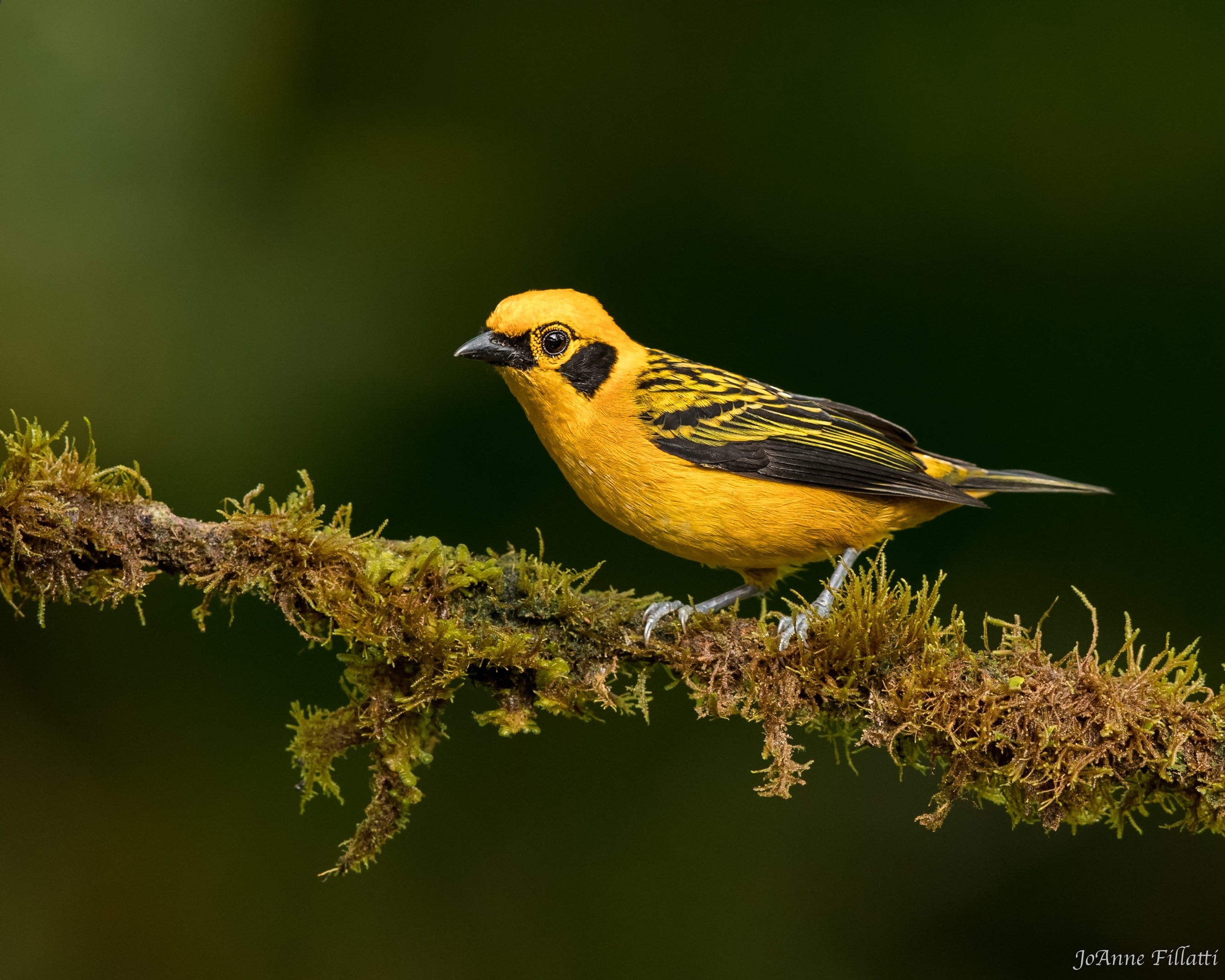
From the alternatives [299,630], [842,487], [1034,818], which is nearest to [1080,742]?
[1034,818]

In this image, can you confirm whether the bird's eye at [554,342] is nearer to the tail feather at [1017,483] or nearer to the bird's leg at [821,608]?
the bird's leg at [821,608]

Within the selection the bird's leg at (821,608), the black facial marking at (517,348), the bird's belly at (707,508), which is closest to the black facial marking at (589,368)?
the black facial marking at (517,348)

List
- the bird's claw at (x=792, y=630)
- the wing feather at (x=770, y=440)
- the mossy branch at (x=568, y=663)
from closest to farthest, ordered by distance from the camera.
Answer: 1. the mossy branch at (x=568, y=663)
2. the bird's claw at (x=792, y=630)
3. the wing feather at (x=770, y=440)

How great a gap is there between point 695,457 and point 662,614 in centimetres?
66

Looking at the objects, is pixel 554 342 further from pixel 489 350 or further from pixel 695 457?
pixel 695 457

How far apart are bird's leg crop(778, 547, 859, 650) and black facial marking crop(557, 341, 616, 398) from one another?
1116 millimetres

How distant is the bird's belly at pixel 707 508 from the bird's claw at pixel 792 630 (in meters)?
0.47

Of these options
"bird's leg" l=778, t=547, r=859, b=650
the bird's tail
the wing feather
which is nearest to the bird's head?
the wing feather

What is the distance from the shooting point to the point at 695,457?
3869mm

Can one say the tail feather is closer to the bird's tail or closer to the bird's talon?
the bird's tail

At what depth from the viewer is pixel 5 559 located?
302 cm

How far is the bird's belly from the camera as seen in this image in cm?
378

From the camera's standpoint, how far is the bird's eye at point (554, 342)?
3.96m

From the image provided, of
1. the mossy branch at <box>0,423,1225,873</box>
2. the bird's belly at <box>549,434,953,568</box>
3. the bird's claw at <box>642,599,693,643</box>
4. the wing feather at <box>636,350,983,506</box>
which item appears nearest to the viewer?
the mossy branch at <box>0,423,1225,873</box>
